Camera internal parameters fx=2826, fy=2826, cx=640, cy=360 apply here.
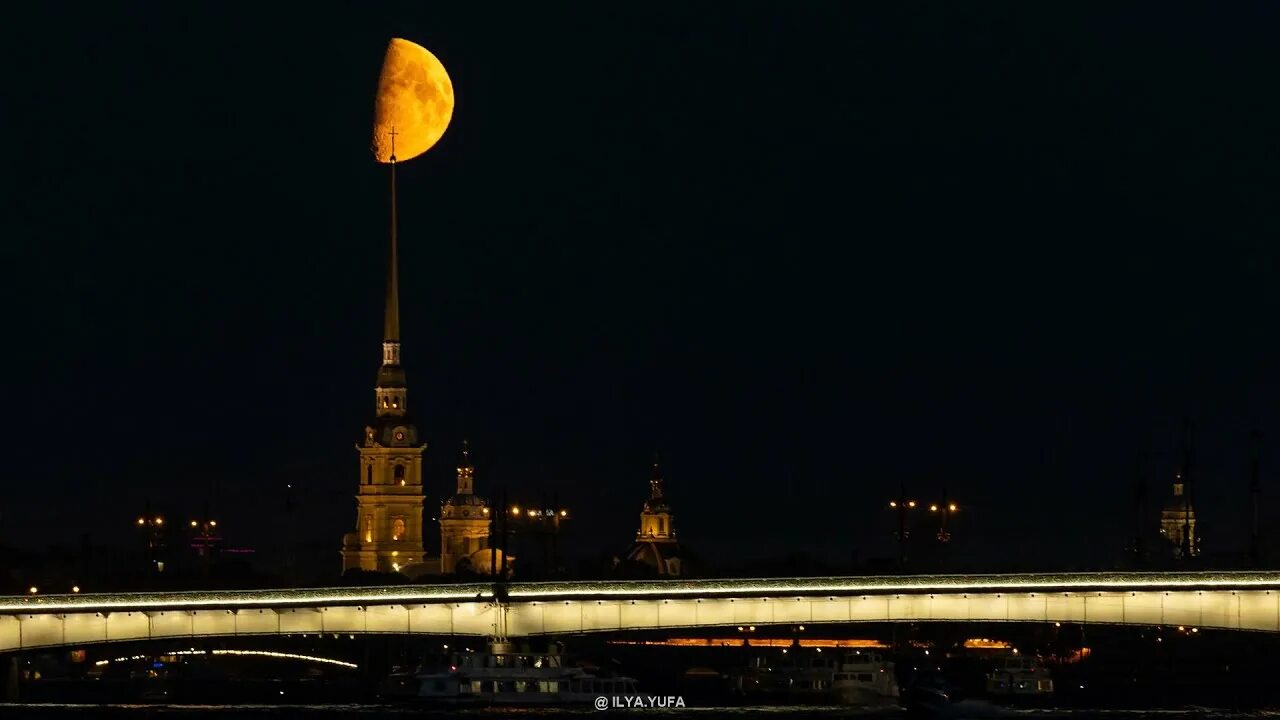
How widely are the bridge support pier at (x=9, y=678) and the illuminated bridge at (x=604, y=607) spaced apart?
366 inches

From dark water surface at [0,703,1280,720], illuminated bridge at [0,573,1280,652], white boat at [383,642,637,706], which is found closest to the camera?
dark water surface at [0,703,1280,720]

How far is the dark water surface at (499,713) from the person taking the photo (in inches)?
5773

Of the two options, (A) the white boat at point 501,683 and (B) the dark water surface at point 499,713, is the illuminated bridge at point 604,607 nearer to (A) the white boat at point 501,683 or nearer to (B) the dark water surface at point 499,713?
(B) the dark water surface at point 499,713

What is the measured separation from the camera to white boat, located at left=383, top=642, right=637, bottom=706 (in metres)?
154

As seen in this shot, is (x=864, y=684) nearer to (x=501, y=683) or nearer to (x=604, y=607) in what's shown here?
(x=604, y=607)

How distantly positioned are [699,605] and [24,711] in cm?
3877

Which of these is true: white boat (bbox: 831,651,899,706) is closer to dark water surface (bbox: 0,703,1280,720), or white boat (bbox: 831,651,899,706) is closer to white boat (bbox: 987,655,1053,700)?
dark water surface (bbox: 0,703,1280,720)

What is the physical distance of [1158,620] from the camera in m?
157

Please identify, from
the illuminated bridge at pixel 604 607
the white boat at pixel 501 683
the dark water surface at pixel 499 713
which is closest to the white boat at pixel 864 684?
the dark water surface at pixel 499 713

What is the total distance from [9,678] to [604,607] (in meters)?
A: 39.1

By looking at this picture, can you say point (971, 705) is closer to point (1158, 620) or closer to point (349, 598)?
→ point (1158, 620)

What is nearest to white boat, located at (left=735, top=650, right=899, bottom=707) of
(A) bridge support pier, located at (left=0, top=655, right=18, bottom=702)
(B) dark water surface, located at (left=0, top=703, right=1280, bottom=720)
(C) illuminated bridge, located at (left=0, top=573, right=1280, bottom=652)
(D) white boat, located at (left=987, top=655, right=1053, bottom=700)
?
(B) dark water surface, located at (left=0, top=703, right=1280, bottom=720)

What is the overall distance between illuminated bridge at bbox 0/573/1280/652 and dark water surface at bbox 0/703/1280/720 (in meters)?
5.12

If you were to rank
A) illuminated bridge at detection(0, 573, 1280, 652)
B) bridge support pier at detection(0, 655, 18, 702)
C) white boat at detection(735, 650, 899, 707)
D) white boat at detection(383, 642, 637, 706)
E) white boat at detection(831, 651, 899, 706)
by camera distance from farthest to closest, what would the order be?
bridge support pier at detection(0, 655, 18, 702) < white boat at detection(735, 650, 899, 707) < white boat at detection(831, 651, 899, 706) < illuminated bridge at detection(0, 573, 1280, 652) < white boat at detection(383, 642, 637, 706)
